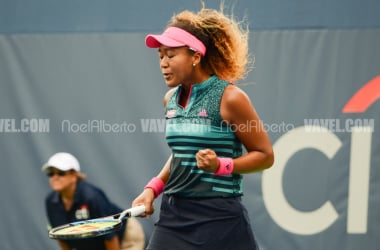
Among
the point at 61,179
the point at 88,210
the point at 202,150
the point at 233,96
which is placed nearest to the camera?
the point at 202,150

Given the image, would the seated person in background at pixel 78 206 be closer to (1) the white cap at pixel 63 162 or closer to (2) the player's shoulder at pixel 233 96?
(1) the white cap at pixel 63 162

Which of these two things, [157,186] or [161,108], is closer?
[157,186]

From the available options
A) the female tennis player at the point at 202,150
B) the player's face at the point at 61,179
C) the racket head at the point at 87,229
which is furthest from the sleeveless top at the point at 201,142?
the player's face at the point at 61,179

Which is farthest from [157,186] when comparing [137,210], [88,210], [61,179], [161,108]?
[161,108]

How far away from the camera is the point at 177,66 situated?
7.50 ft

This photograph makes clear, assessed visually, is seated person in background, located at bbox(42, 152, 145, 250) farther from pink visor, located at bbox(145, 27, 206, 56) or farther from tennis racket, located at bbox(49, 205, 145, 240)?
pink visor, located at bbox(145, 27, 206, 56)

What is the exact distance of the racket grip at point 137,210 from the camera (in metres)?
2.28

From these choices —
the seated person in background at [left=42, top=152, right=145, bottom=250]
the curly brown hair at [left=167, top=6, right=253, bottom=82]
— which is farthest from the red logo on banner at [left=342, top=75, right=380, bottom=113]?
the curly brown hair at [left=167, top=6, right=253, bottom=82]

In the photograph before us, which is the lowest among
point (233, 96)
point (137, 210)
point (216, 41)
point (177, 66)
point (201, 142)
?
point (137, 210)

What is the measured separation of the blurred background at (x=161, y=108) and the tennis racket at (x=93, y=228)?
160cm

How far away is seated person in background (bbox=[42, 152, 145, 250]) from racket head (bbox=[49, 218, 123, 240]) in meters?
1.16

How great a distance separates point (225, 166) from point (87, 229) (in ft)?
1.87

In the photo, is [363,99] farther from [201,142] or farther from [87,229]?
[87,229]

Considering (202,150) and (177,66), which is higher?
(177,66)
